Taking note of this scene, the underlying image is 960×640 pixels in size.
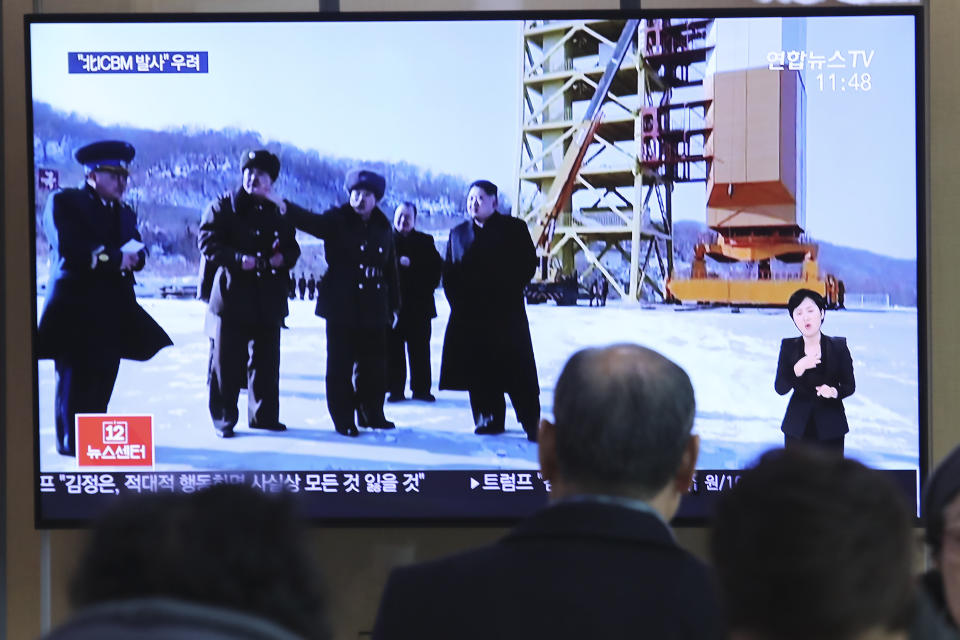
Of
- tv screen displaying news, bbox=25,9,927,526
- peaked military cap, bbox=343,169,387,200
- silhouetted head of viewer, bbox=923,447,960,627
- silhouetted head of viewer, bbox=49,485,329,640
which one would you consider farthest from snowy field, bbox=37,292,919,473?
silhouetted head of viewer, bbox=49,485,329,640

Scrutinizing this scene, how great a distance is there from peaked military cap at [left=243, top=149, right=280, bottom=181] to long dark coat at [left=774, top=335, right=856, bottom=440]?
1.56m

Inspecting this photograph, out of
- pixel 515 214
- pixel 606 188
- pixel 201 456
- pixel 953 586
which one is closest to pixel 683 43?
pixel 606 188

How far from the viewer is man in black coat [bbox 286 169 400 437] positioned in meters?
3.11

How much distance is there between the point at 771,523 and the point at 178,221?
8.36 ft

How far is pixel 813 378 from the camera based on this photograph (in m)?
3.09

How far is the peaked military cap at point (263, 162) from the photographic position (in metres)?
3.09

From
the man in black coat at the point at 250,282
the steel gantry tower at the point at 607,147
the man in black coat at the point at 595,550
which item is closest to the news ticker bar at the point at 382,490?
the man in black coat at the point at 250,282

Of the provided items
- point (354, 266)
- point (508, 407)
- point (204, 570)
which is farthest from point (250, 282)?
point (204, 570)

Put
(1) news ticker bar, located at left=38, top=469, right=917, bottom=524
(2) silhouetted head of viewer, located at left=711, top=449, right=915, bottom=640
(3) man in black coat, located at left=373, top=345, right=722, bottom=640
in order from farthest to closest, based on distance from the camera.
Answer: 1. (1) news ticker bar, located at left=38, top=469, right=917, bottom=524
2. (3) man in black coat, located at left=373, top=345, right=722, bottom=640
3. (2) silhouetted head of viewer, located at left=711, top=449, right=915, bottom=640

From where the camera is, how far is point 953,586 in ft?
4.76

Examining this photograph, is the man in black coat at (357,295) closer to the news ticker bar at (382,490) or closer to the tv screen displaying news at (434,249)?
the tv screen displaying news at (434,249)

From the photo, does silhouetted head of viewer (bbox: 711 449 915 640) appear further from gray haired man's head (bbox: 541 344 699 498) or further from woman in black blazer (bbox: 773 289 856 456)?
woman in black blazer (bbox: 773 289 856 456)

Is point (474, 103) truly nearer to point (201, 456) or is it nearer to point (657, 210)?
point (657, 210)

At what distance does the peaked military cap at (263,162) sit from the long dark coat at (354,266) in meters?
0.10
